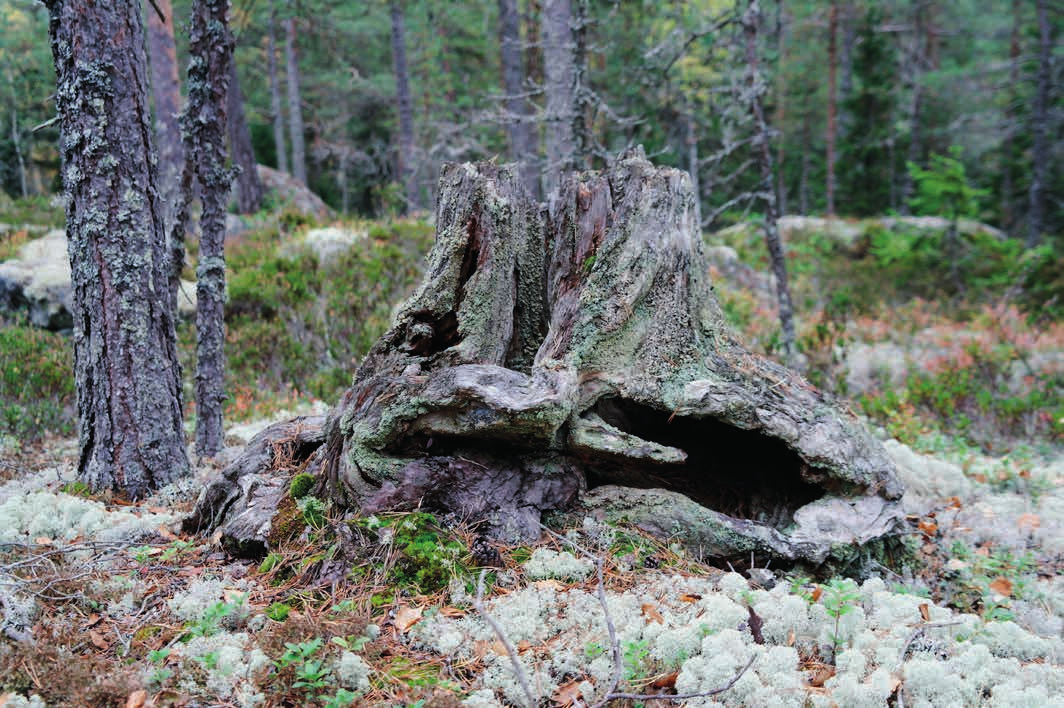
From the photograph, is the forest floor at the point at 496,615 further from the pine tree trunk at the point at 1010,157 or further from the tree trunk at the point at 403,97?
the pine tree trunk at the point at 1010,157

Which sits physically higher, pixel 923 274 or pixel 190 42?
pixel 190 42

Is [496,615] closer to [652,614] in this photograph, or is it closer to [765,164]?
[652,614]

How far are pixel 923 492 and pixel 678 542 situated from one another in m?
3.08

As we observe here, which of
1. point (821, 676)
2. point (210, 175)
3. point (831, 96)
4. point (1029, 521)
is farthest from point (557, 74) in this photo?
point (831, 96)

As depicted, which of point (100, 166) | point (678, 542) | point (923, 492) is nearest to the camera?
point (678, 542)

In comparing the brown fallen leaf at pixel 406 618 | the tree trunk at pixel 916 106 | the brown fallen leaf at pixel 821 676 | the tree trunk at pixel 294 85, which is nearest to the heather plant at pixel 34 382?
the brown fallen leaf at pixel 406 618

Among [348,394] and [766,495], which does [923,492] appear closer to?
[766,495]

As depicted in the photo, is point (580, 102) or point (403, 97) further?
point (403, 97)

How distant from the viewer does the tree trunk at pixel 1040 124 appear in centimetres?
1716

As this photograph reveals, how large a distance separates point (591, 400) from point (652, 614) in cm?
117

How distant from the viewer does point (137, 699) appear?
7.59 feet

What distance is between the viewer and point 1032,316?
1224 centimetres

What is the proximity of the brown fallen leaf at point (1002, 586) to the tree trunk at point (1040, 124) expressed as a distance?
17.9 m

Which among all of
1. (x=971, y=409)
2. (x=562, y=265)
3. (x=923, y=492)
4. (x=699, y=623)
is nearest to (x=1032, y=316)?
(x=971, y=409)
